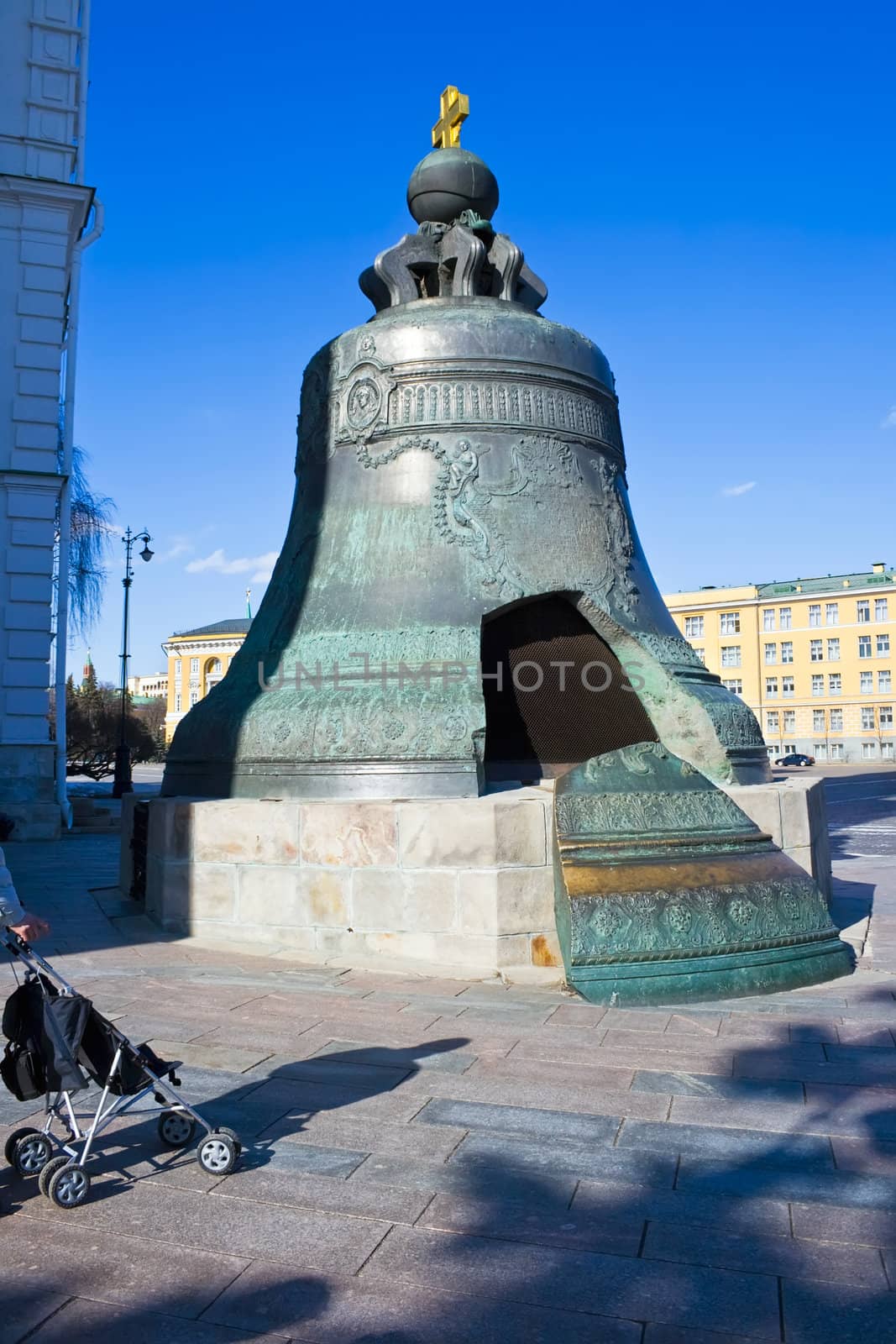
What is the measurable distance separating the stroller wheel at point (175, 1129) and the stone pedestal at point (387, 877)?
7.56 ft

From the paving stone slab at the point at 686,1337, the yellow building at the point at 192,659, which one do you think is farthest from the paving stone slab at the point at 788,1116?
the yellow building at the point at 192,659

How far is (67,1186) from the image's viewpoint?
9.59 ft

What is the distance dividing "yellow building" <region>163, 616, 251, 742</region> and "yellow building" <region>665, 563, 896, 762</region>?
28699 millimetres

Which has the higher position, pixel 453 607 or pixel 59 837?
pixel 453 607

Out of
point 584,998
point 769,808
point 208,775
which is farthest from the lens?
point 208,775

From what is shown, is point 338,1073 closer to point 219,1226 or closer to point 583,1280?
point 219,1226

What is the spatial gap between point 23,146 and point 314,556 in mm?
13745

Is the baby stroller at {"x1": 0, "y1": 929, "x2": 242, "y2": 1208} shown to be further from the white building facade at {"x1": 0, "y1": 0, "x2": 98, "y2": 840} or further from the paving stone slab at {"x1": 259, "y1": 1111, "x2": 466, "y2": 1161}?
the white building facade at {"x1": 0, "y1": 0, "x2": 98, "y2": 840}

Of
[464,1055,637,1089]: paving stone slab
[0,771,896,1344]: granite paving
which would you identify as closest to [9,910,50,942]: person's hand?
[0,771,896,1344]: granite paving

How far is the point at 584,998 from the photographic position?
5023 mm

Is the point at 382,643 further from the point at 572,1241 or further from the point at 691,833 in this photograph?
the point at 572,1241

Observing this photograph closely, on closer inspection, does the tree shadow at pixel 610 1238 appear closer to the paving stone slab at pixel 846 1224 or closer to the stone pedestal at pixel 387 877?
the paving stone slab at pixel 846 1224

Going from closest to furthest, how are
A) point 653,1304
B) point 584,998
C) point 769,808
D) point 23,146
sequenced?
point 653,1304, point 584,998, point 769,808, point 23,146

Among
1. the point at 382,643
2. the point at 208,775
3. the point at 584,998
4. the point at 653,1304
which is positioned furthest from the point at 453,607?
the point at 653,1304
